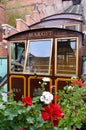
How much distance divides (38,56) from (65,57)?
0.76 metres

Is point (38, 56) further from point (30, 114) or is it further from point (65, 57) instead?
point (30, 114)

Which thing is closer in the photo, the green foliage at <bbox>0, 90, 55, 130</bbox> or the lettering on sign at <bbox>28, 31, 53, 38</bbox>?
the green foliage at <bbox>0, 90, 55, 130</bbox>

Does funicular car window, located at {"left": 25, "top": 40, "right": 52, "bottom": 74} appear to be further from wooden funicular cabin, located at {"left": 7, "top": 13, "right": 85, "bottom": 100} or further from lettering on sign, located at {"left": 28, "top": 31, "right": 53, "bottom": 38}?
lettering on sign, located at {"left": 28, "top": 31, "right": 53, "bottom": 38}

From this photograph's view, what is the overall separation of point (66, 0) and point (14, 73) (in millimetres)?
10736

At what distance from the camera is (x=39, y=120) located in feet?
6.52

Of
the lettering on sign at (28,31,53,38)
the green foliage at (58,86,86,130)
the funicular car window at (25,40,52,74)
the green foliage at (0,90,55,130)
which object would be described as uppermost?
the lettering on sign at (28,31,53,38)

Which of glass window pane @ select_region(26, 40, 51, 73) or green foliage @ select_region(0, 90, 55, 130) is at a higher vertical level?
glass window pane @ select_region(26, 40, 51, 73)

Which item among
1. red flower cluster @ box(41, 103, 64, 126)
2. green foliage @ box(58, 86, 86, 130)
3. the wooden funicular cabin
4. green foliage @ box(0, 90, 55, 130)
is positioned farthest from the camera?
the wooden funicular cabin

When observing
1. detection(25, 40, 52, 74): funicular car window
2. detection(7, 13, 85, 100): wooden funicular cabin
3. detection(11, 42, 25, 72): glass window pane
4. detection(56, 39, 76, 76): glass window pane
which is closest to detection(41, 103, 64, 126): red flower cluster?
detection(7, 13, 85, 100): wooden funicular cabin

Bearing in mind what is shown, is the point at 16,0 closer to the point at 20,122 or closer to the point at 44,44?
the point at 44,44

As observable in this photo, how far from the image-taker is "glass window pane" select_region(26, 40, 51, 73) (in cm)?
619

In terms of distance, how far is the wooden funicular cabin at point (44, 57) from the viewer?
231 inches

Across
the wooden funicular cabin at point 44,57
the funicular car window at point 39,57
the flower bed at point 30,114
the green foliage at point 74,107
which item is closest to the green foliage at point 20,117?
Answer: the flower bed at point 30,114

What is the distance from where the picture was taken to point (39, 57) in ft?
20.8
